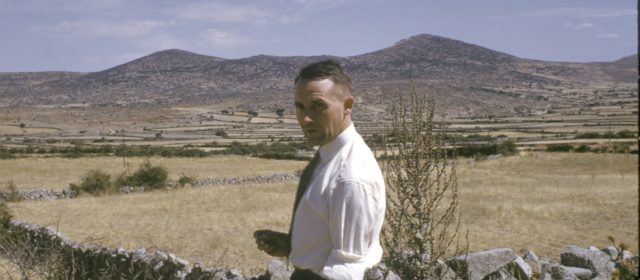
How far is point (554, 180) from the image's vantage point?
30672mm

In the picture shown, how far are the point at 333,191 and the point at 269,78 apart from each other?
16322cm

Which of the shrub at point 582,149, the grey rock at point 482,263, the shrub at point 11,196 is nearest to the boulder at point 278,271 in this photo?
the grey rock at point 482,263

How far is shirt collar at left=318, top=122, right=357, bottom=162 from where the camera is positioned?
2508mm

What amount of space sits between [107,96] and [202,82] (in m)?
26.1

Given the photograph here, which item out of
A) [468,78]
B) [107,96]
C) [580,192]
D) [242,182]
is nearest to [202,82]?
[107,96]

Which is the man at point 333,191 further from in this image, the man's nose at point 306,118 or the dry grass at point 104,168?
the dry grass at point 104,168

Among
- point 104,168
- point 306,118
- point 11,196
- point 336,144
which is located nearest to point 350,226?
point 336,144

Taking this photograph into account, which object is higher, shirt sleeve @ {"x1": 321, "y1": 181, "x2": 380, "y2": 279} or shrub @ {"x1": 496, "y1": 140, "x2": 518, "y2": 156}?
shirt sleeve @ {"x1": 321, "y1": 181, "x2": 380, "y2": 279}

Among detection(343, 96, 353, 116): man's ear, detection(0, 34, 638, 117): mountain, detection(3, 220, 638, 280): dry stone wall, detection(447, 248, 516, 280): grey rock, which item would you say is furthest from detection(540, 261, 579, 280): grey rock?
detection(0, 34, 638, 117): mountain

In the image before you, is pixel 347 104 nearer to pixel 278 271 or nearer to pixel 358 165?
pixel 358 165

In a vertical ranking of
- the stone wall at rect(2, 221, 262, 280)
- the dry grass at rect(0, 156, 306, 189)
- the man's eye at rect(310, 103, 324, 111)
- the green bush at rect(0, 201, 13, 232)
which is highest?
the man's eye at rect(310, 103, 324, 111)

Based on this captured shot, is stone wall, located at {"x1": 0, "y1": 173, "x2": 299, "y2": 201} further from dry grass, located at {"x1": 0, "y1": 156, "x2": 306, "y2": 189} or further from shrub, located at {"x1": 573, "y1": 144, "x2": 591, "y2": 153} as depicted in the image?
shrub, located at {"x1": 573, "y1": 144, "x2": 591, "y2": 153}

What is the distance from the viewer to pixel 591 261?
8.19m

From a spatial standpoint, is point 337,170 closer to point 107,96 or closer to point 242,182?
point 242,182
